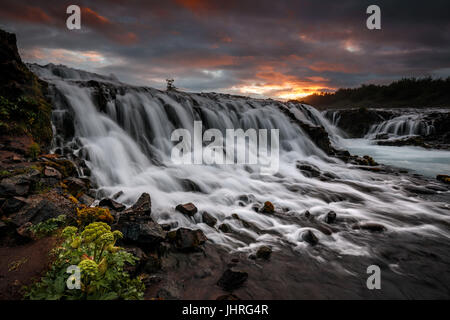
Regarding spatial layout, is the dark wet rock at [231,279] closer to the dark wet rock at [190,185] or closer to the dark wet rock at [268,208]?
the dark wet rock at [268,208]

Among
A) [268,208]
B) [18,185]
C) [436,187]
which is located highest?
[18,185]

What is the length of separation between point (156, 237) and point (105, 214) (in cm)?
122

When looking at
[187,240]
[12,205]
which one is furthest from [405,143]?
[12,205]

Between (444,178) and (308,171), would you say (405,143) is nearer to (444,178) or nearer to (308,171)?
(444,178)

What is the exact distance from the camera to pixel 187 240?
169 inches

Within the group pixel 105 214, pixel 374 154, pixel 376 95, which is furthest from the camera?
pixel 376 95

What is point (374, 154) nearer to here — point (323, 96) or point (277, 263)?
point (277, 263)

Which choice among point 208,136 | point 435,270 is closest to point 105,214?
point 435,270

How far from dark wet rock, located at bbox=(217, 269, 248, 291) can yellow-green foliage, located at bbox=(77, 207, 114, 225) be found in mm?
2486

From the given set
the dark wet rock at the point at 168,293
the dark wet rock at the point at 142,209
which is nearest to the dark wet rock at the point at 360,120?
the dark wet rock at the point at 142,209

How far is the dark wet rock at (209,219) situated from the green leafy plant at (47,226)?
2.95 m

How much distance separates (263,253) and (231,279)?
105 centimetres

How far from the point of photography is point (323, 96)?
7269 cm

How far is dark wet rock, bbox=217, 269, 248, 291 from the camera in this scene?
3391 mm
